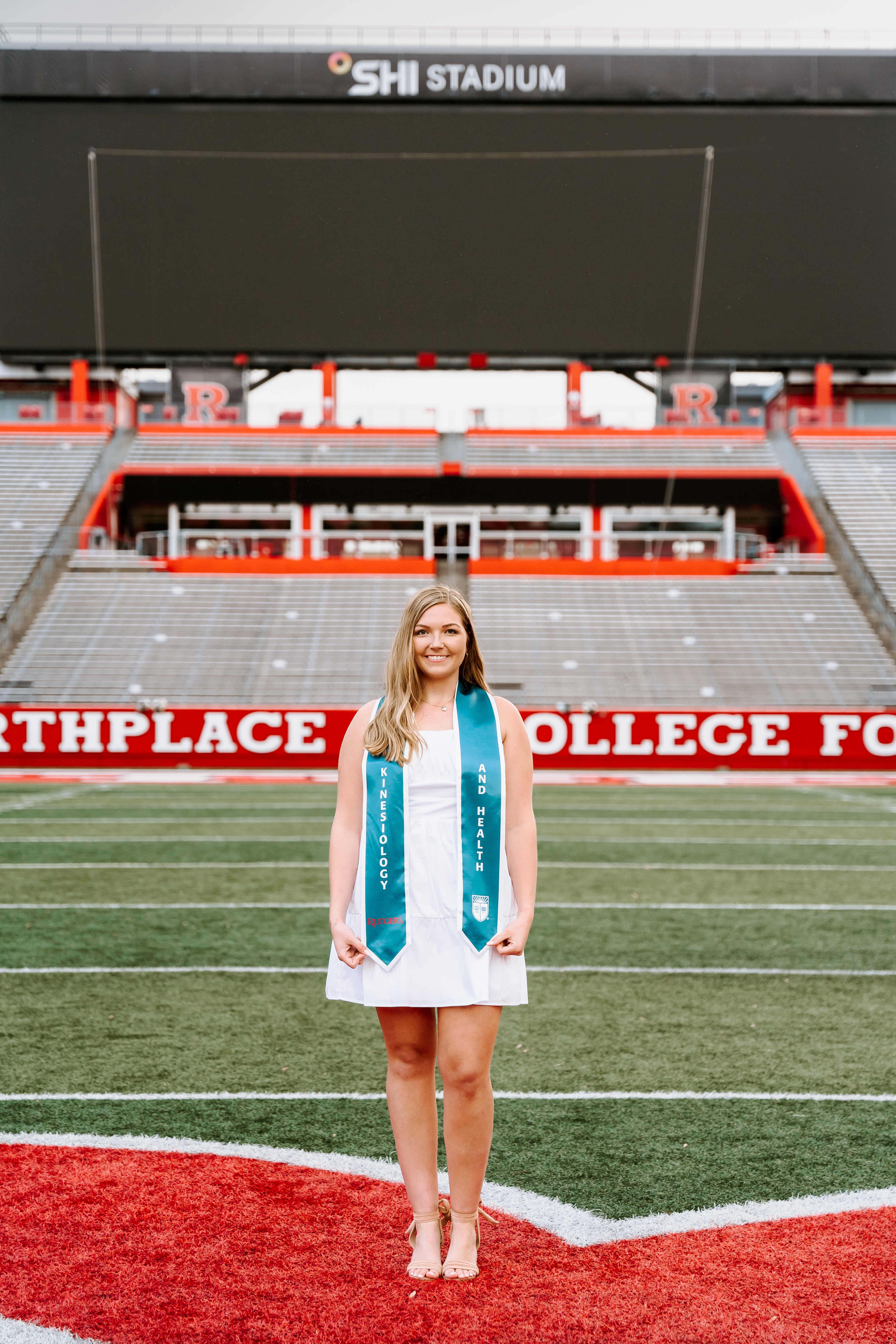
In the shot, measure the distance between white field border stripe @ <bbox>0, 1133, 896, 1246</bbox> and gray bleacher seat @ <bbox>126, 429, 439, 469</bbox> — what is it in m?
26.8

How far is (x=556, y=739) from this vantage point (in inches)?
683

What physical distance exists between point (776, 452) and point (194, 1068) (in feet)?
92.2

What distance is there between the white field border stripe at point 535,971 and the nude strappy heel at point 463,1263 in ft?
10.7

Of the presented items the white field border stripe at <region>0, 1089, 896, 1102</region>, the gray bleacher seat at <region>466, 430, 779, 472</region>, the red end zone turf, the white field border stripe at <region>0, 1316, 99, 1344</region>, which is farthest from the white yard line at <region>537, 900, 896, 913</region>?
the gray bleacher seat at <region>466, 430, 779, 472</region>

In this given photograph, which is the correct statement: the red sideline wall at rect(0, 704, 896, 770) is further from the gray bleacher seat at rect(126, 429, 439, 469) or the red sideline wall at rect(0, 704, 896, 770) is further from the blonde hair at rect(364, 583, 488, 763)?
the blonde hair at rect(364, 583, 488, 763)

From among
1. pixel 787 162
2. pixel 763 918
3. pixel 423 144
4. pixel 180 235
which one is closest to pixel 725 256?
pixel 787 162

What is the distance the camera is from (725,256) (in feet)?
91.1

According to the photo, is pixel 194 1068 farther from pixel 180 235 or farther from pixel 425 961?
pixel 180 235

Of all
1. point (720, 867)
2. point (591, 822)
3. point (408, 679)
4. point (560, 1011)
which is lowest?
point (591, 822)

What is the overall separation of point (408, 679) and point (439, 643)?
0.11m

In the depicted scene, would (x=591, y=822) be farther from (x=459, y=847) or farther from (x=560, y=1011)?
(x=459, y=847)

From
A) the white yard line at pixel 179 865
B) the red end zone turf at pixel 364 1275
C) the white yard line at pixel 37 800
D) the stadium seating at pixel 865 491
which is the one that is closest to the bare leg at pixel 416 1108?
the red end zone turf at pixel 364 1275

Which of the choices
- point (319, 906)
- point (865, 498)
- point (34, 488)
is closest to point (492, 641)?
point (865, 498)

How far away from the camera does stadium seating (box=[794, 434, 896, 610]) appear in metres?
26.5
